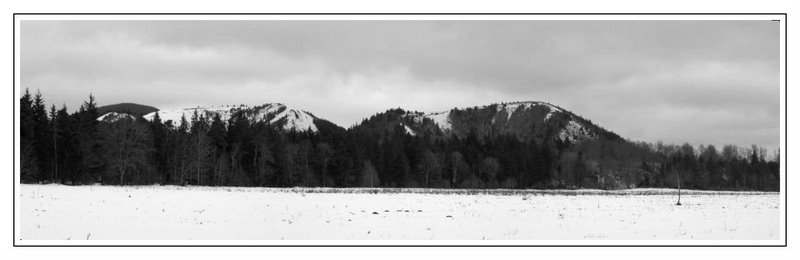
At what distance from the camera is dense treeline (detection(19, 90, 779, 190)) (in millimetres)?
63281

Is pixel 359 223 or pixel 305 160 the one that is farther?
pixel 305 160

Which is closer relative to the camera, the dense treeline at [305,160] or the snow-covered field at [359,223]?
the snow-covered field at [359,223]

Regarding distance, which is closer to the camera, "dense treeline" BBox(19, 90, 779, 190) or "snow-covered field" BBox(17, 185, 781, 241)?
"snow-covered field" BBox(17, 185, 781, 241)

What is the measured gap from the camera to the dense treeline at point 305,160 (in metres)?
63.3

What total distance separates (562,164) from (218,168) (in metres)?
70.2

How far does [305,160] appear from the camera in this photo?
8694 cm

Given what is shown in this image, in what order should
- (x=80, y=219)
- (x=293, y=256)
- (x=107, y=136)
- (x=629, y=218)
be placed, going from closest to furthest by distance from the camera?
1. (x=293, y=256)
2. (x=80, y=219)
3. (x=629, y=218)
4. (x=107, y=136)

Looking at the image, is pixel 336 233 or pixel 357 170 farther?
pixel 357 170

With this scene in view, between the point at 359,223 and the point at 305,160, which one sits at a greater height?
the point at 305,160
